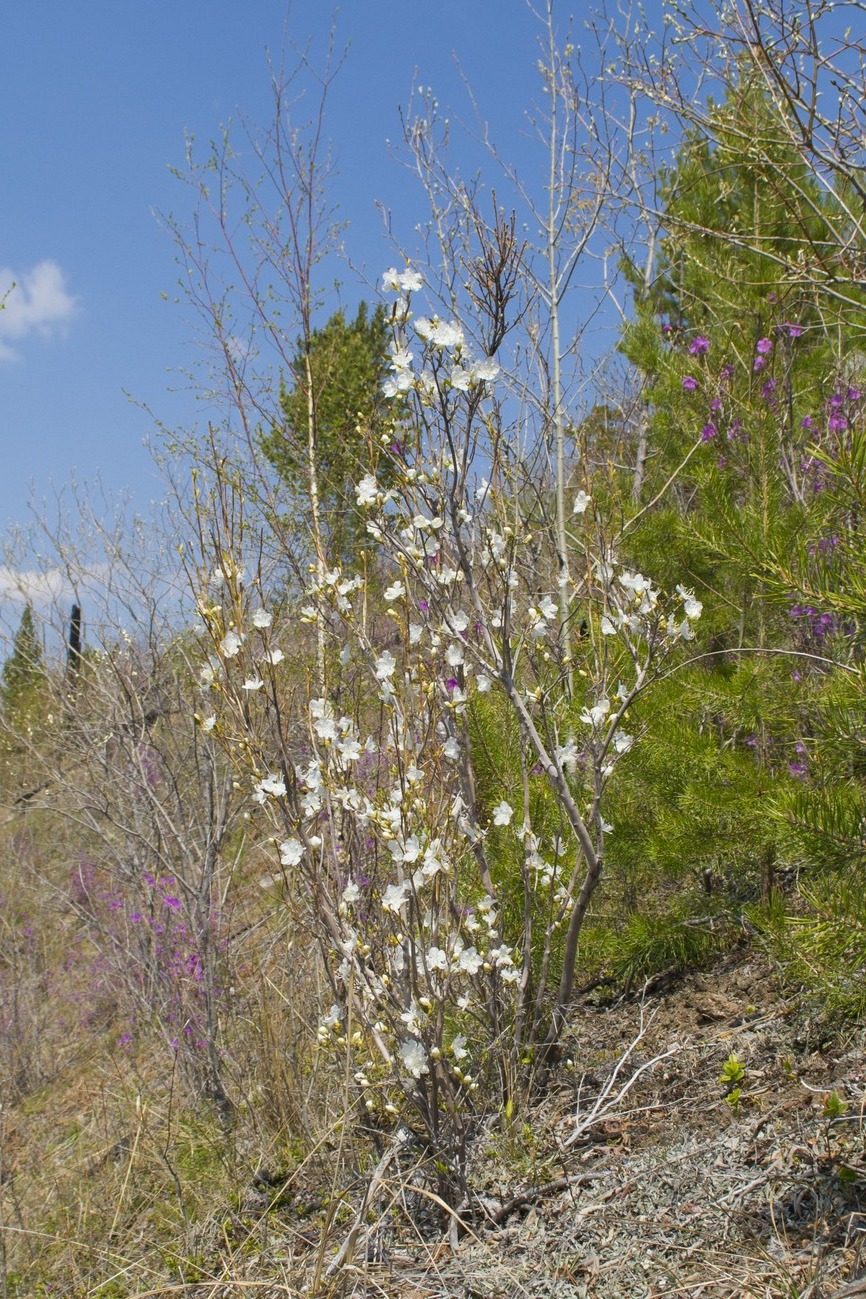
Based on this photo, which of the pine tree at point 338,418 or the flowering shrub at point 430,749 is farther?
the pine tree at point 338,418

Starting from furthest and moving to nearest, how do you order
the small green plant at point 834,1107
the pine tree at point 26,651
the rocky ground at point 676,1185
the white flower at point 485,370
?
the pine tree at point 26,651, the white flower at point 485,370, the small green plant at point 834,1107, the rocky ground at point 676,1185

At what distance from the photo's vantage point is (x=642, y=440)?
6066 millimetres

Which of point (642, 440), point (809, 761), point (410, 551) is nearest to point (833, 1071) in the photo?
point (809, 761)

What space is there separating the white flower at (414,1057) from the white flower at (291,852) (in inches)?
21.3

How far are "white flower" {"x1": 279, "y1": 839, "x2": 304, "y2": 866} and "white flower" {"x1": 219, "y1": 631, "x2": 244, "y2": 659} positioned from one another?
0.54 m

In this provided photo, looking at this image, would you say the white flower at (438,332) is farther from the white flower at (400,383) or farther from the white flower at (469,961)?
the white flower at (469,961)

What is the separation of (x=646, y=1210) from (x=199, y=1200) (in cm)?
165

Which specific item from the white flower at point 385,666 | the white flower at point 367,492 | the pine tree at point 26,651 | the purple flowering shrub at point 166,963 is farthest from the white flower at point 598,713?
the pine tree at point 26,651

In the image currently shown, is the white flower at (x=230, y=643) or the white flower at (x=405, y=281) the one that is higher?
the white flower at (x=405, y=281)

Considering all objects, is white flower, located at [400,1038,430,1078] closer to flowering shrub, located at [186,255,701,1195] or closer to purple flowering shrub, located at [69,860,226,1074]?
flowering shrub, located at [186,255,701,1195]

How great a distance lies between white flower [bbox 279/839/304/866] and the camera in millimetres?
2291

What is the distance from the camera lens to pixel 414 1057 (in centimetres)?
220

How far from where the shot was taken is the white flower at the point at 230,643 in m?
2.40

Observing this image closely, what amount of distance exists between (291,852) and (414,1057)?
1.97 feet
